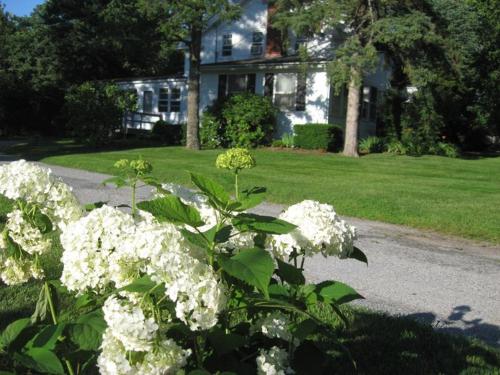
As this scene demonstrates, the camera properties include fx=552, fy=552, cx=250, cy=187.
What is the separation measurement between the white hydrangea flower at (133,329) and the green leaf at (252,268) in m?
0.26

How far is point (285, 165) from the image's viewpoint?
17.3 m

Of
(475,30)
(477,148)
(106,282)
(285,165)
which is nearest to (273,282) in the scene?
(106,282)

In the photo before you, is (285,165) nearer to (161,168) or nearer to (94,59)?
(161,168)

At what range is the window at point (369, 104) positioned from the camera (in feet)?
89.5

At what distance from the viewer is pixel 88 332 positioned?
1.65m

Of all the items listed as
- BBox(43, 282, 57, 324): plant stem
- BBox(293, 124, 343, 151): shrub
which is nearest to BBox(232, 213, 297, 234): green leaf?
BBox(43, 282, 57, 324): plant stem

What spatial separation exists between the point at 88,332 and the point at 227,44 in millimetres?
30040

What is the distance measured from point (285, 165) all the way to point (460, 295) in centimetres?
1223

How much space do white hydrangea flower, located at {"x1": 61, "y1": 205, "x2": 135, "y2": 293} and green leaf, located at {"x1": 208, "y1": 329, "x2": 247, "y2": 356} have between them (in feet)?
1.19

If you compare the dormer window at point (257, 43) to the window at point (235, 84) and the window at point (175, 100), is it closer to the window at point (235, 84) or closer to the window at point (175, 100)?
the window at point (235, 84)

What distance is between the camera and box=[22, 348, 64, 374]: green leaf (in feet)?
5.02

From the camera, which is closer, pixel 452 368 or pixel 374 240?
pixel 452 368

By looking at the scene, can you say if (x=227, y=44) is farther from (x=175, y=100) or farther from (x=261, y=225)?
(x=261, y=225)

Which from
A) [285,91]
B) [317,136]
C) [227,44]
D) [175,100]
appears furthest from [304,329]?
[175,100]
